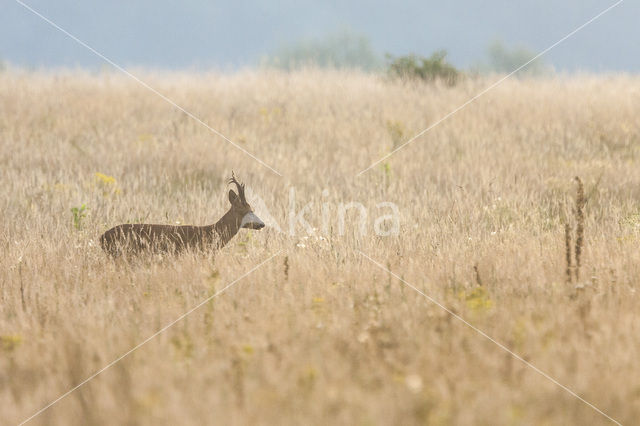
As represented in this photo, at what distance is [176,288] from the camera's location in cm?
419

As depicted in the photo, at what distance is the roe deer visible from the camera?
4.83 m

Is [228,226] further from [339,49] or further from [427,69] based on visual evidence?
[339,49]

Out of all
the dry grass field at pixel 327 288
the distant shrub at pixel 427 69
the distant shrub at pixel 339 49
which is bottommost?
the dry grass field at pixel 327 288

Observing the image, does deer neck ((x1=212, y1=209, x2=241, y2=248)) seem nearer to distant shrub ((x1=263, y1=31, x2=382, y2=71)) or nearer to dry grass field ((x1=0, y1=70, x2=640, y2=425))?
dry grass field ((x1=0, y1=70, x2=640, y2=425))

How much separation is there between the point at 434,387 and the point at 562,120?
10097mm

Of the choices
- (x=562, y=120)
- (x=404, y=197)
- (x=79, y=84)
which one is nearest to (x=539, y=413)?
(x=404, y=197)

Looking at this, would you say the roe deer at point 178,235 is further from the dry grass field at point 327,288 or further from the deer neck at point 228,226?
the dry grass field at point 327,288

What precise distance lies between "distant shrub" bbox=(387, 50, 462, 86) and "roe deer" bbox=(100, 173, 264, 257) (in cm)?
1130

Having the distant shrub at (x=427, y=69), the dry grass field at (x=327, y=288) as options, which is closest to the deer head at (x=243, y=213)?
the dry grass field at (x=327, y=288)

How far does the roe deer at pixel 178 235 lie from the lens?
4828 mm

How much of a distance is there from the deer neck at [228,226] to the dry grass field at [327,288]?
0.57 feet

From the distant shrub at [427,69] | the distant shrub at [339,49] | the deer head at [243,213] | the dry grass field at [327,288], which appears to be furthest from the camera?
the distant shrub at [339,49]

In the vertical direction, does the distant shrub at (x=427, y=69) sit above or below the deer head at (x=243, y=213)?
above

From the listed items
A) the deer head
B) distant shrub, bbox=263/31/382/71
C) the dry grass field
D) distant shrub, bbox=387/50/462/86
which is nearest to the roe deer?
the deer head
